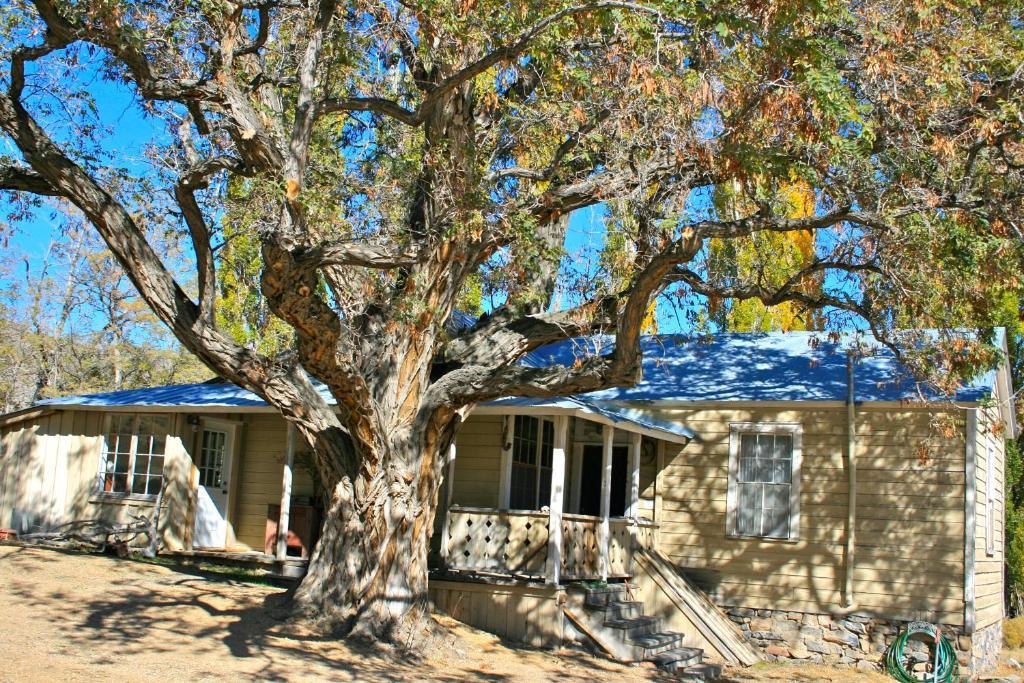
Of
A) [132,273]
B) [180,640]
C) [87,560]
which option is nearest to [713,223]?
[132,273]

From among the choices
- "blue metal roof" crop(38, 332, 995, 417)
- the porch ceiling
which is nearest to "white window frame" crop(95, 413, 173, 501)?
"blue metal roof" crop(38, 332, 995, 417)

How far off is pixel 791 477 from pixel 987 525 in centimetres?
346

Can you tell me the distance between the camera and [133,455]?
1875cm

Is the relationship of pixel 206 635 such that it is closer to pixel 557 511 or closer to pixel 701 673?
pixel 557 511

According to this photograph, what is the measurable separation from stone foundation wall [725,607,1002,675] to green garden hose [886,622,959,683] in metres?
0.15

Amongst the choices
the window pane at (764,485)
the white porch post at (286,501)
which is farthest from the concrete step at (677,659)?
the white porch post at (286,501)

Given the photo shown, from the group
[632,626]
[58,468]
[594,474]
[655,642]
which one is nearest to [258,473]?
[58,468]

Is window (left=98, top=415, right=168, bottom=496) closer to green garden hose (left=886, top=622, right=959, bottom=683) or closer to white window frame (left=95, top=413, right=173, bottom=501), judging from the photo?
white window frame (left=95, top=413, right=173, bottom=501)

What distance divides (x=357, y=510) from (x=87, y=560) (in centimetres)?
517

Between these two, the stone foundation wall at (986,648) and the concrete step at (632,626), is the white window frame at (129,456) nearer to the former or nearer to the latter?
the concrete step at (632,626)

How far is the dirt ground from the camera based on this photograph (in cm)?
962

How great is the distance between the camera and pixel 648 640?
13.9 meters

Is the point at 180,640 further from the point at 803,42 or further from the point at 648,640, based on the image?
the point at 803,42

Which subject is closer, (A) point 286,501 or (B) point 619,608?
(B) point 619,608
